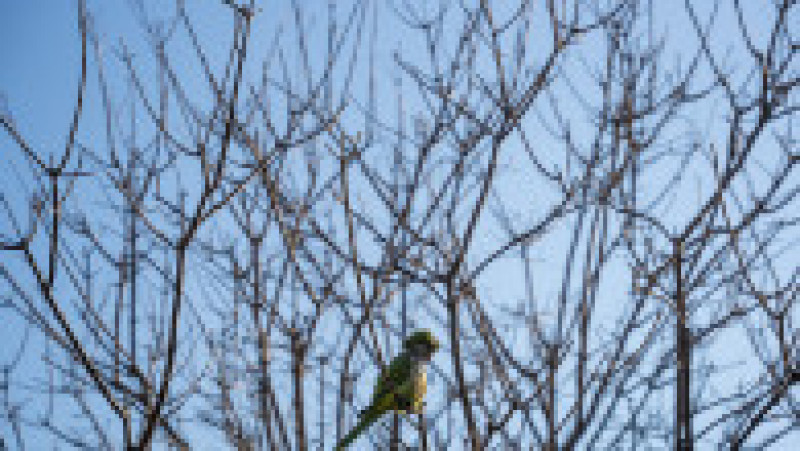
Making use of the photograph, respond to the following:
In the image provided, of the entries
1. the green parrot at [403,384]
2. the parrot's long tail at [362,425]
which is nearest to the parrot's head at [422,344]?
the green parrot at [403,384]

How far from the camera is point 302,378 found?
465cm

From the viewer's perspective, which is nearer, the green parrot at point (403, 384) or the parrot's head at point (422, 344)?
the green parrot at point (403, 384)

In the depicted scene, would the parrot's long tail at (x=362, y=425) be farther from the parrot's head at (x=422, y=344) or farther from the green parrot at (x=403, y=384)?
the parrot's head at (x=422, y=344)

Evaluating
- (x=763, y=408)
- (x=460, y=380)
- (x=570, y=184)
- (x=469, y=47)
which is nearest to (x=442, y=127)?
(x=469, y=47)

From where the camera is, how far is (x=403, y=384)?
15.1ft

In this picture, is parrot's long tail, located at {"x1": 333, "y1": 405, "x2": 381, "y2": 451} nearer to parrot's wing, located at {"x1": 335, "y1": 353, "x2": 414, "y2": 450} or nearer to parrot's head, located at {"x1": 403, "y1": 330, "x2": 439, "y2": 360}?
parrot's wing, located at {"x1": 335, "y1": 353, "x2": 414, "y2": 450}

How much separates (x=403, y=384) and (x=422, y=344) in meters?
0.35

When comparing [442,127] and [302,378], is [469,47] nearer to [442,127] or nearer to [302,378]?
[442,127]

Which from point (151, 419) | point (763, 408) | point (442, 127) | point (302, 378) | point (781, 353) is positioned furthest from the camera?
point (442, 127)

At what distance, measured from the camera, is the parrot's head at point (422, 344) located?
4.87 meters

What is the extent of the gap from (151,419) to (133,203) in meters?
1.29

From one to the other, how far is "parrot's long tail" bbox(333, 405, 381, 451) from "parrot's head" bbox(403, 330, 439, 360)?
1.34ft

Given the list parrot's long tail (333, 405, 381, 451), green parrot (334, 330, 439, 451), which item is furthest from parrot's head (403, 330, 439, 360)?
parrot's long tail (333, 405, 381, 451)

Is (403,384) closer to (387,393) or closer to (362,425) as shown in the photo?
(387,393)
